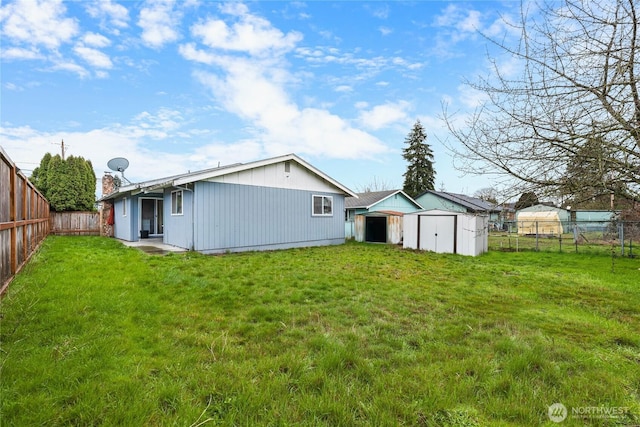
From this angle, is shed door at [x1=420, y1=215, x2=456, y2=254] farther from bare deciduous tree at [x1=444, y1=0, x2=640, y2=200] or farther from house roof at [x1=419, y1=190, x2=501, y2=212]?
bare deciduous tree at [x1=444, y1=0, x2=640, y2=200]

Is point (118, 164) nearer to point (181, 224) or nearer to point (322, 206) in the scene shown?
point (181, 224)

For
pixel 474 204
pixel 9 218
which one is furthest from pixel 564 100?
pixel 474 204

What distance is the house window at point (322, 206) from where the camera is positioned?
523 inches

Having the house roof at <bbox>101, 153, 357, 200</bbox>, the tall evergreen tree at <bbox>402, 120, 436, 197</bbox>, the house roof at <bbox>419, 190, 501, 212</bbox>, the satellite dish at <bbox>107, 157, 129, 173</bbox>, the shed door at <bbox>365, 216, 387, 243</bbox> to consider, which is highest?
the tall evergreen tree at <bbox>402, 120, 436, 197</bbox>

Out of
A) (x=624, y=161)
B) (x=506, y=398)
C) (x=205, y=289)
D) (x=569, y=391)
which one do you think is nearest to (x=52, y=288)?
(x=205, y=289)

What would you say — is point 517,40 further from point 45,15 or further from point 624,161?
point 45,15

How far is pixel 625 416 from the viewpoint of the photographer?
2016 mm

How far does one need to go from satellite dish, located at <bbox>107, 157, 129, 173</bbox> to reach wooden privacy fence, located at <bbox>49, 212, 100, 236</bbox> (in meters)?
3.74

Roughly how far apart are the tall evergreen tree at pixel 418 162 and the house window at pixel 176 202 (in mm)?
25947

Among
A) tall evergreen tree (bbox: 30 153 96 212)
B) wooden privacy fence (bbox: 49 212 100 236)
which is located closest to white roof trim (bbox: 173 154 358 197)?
wooden privacy fence (bbox: 49 212 100 236)

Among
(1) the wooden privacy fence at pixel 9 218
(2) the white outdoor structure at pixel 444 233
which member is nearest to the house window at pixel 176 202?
(1) the wooden privacy fence at pixel 9 218

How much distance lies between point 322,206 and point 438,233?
16.4ft

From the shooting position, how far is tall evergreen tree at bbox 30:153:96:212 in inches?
671

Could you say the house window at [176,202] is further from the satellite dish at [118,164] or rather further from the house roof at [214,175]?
the satellite dish at [118,164]
